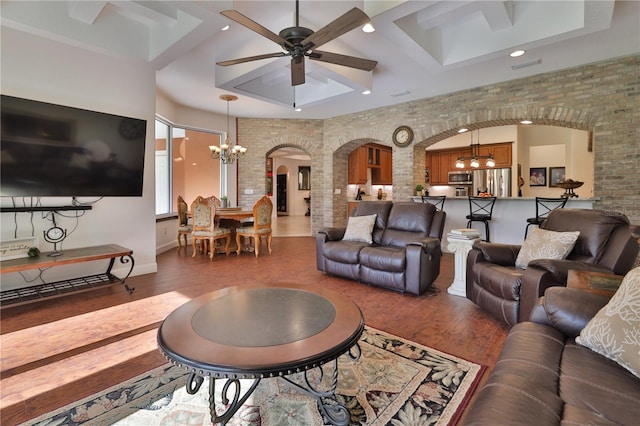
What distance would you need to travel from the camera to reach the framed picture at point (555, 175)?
9.38 metres

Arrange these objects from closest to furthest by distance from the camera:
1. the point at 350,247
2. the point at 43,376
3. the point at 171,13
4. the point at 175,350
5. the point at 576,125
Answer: the point at 175,350 < the point at 43,376 < the point at 171,13 < the point at 350,247 < the point at 576,125

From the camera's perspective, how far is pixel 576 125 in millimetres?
4723

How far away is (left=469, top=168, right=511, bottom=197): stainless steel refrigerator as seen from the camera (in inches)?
327

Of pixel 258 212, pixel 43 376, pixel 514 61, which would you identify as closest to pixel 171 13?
pixel 258 212

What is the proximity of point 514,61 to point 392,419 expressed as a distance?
4940 mm

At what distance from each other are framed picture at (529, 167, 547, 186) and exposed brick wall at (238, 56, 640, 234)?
5.62 m

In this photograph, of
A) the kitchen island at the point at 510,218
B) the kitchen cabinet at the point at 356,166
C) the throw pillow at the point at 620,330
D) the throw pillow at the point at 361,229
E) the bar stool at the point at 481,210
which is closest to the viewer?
the throw pillow at the point at 620,330

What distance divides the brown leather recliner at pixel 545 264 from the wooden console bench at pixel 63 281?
3.78 metres

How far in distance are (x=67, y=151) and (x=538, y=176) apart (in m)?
11.8

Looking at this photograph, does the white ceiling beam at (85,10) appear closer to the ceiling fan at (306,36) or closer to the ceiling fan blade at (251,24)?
the ceiling fan at (306,36)

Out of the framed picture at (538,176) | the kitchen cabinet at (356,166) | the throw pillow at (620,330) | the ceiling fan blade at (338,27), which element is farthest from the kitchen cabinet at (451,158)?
the throw pillow at (620,330)

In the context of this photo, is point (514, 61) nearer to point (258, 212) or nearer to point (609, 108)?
point (609, 108)

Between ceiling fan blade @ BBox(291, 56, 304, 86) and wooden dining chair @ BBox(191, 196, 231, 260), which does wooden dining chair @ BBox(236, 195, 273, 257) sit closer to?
wooden dining chair @ BBox(191, 196, 231, 260)

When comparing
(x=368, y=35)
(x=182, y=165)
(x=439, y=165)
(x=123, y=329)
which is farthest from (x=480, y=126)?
(x=182, y=165)
